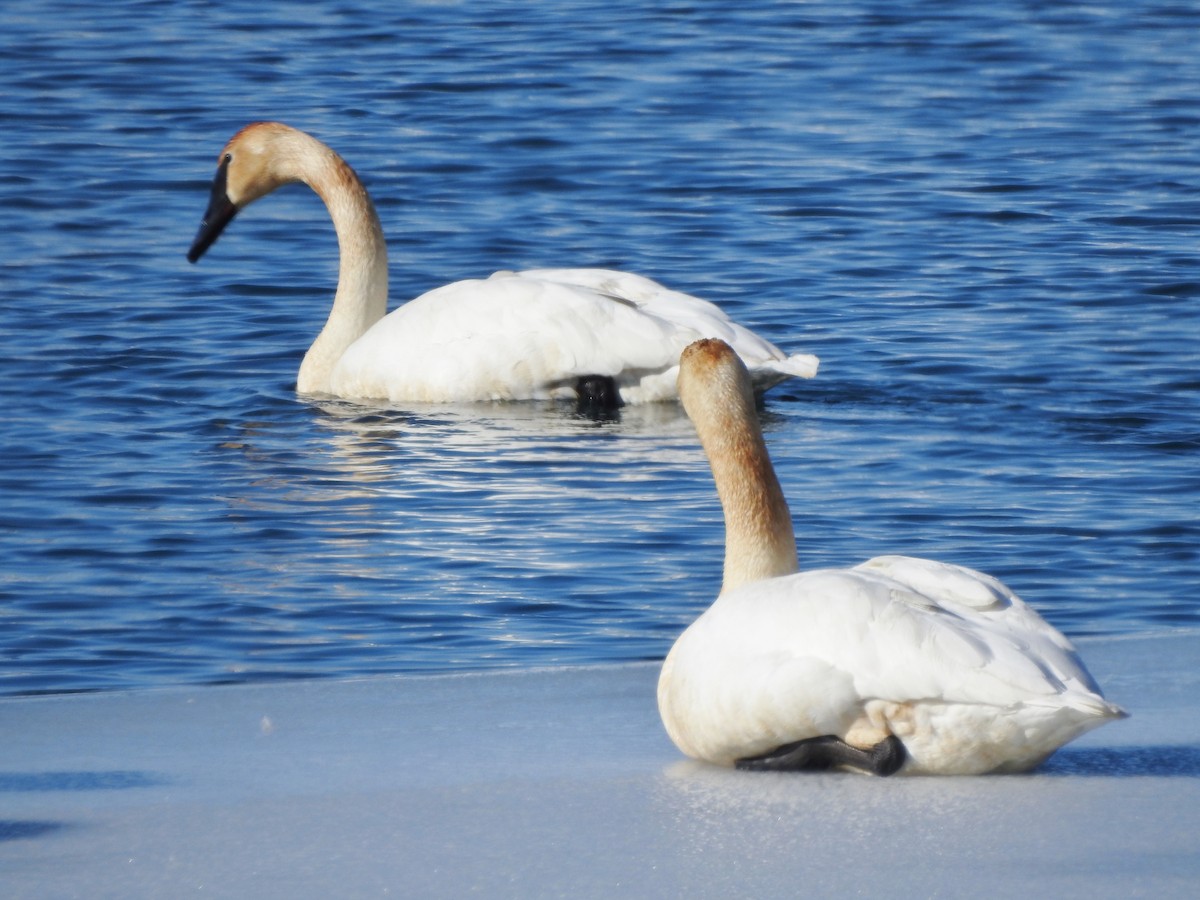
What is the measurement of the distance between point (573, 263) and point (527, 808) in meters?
8.36

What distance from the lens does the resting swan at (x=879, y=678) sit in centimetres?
460

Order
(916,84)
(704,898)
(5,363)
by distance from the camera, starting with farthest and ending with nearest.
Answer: (916,84)
(5,363)
(704,898)

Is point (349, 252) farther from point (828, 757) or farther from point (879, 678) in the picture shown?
point (879, 678)

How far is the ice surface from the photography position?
4.18 meters

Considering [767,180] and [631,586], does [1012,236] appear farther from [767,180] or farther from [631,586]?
[631,586]

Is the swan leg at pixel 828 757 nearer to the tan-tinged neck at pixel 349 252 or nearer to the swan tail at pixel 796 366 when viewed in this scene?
the swan tail at pixel 796 366

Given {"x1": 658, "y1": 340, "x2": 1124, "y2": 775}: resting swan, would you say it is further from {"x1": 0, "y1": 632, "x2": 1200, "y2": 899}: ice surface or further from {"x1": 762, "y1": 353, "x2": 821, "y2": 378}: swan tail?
{"x1": 762, "y1": 353, "x2": 821, "y2": 378}: swan tail

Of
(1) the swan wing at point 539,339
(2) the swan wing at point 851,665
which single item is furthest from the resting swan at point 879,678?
(1) the swan wing at point 539,339

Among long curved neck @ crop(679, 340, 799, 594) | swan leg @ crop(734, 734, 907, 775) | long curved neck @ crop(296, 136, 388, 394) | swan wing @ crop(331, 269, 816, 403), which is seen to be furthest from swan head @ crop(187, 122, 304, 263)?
swan leg @ crop(734, 734, 907, 775)

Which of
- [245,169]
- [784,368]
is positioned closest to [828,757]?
[784,368]

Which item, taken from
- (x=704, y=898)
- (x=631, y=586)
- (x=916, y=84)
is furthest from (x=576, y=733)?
(x=916, y=84)

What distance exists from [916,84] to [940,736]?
13121 mm

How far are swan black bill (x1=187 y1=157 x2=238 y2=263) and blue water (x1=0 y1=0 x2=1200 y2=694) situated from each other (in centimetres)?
35

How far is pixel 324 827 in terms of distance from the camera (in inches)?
181
